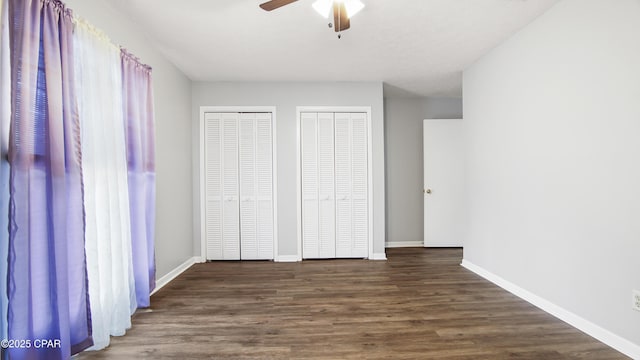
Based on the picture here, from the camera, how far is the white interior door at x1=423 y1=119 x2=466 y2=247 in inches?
173

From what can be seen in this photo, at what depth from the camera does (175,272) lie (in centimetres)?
326

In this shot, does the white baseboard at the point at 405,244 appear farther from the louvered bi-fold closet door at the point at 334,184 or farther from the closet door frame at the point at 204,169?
the closet door frame at the point at 204,169

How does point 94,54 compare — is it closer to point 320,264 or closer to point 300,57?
point 300,57

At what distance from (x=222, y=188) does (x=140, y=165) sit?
1527 mm

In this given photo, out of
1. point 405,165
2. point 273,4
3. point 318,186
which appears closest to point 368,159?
point 318,186

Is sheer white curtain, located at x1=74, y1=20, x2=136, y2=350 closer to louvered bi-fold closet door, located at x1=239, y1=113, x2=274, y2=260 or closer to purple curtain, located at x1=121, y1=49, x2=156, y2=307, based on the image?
purple curtain, located at x1=121, y1=49, x2=156, y2=307

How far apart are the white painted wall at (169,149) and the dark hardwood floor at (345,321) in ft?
1.50

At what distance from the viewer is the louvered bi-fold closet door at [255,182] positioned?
381 cm

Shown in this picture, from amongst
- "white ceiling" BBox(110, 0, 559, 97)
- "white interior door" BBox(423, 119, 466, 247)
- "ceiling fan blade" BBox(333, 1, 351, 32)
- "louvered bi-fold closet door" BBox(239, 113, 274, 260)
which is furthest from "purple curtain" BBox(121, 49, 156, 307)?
"white interior door" BBox(423, 119, 466, 247)

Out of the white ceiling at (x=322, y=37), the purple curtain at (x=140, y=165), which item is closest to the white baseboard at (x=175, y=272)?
the purple curtain at (x=140, y=165)

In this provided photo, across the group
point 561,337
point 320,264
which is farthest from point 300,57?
point 561,337

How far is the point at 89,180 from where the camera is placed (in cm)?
180

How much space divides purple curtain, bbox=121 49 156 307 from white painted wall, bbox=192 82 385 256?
1280 mm

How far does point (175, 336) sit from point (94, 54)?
6.83 ft
